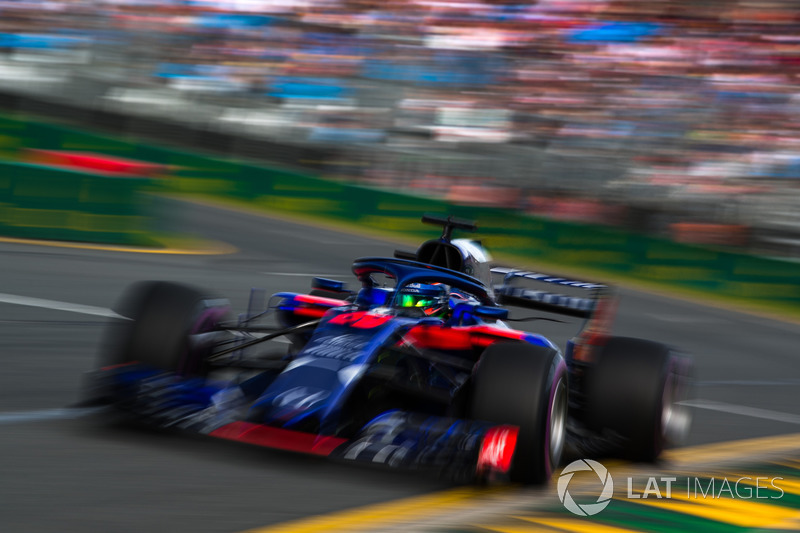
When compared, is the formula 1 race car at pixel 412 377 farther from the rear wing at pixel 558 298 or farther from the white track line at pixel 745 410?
the white track line at pixel 745 410

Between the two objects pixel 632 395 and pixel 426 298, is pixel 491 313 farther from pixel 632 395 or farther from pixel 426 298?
pixel 632 395

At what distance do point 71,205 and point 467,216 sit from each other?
6.82 m

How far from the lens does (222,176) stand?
1966cm

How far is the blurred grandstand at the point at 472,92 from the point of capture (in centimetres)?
1872

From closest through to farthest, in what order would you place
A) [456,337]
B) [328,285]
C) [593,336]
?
[456,337], [593,336], [328,285]

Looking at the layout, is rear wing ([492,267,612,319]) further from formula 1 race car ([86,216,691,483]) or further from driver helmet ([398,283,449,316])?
driver helmet ([398,283,449,316])

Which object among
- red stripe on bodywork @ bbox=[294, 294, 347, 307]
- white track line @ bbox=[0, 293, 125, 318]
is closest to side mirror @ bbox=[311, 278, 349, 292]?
red stripe on bodywork @ bbox=[294, 294, 347, 307]

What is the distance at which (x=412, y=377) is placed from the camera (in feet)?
16.9

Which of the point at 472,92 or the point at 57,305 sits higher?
the point at 472,92

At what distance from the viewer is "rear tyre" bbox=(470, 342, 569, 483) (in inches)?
179

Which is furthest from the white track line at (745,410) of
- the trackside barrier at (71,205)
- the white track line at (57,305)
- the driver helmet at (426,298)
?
the trackside barrier at (71,205)

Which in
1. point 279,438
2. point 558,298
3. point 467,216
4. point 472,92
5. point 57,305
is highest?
point 472,92

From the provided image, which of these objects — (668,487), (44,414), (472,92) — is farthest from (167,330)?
(472,92)

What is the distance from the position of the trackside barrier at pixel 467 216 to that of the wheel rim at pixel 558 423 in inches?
463
